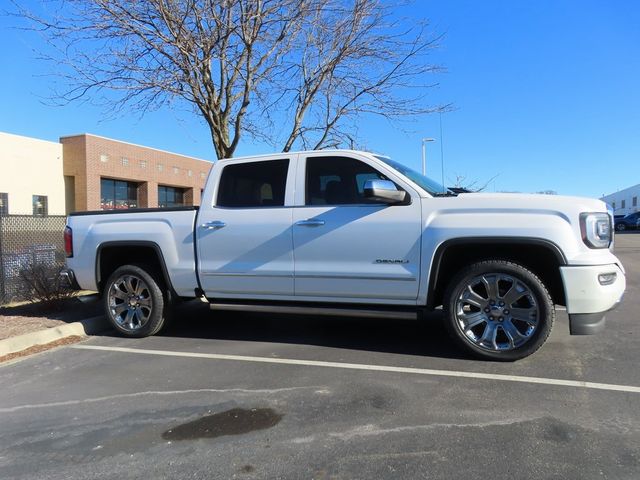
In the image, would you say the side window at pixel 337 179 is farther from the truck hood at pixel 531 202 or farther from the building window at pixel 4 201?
the building window at pixel 4 201

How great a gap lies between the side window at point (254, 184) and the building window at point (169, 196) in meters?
35.8

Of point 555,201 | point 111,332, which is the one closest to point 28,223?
point 111,332

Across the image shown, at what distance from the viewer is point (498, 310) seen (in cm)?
489

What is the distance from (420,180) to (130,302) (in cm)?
377

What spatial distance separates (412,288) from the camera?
512 cm

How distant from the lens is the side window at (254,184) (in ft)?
18.9

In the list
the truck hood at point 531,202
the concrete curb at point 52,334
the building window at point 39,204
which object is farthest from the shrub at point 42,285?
the building window at point 39,204

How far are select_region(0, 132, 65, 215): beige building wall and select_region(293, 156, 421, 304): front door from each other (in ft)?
89.6

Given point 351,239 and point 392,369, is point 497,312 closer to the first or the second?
point 392,369

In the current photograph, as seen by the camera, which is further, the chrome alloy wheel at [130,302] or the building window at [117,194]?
the building window at [117,194]

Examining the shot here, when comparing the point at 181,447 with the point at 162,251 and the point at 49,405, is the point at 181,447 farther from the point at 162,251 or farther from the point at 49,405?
the point at 162,251

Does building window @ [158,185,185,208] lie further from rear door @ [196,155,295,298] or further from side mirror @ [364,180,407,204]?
side mirror @ [364,180,407,204]

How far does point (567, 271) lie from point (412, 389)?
175 centimetres

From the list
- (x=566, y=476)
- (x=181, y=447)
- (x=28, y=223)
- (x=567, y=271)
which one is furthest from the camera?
(x=28, y=223)
